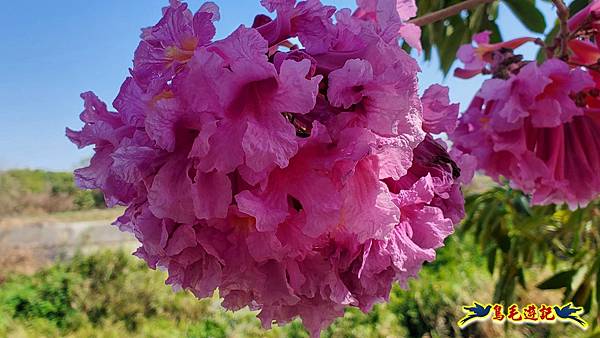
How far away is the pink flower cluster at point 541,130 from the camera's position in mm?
508

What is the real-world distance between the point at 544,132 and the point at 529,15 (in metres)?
0.38

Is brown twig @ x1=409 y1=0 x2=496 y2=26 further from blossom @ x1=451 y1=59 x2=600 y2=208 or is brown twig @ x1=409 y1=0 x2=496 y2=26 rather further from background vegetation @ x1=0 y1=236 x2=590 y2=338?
background vegetation @ x1=0 y1=236 x2=590 y2=338

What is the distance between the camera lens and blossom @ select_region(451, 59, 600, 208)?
507mm

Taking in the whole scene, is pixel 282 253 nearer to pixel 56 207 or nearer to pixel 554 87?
pixel 554 87

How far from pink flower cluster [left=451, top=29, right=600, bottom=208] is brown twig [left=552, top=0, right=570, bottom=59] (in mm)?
19

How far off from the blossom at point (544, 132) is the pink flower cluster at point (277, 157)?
0.24 m

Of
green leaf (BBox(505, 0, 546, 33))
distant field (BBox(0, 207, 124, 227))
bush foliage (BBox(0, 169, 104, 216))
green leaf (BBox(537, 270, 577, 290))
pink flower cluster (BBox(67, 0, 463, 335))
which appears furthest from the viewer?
bush foliage (BBox(0, 169, 104, 216))

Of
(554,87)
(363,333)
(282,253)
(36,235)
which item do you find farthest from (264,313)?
(36,235)

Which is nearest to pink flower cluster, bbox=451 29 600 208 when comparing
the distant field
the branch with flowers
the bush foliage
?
the branch with flowers

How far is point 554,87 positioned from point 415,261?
1.04ft

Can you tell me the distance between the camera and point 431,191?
30 cm

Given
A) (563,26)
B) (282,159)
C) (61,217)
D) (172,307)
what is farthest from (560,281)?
(61,217)

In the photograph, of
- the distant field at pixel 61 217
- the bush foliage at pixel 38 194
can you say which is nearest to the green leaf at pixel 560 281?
the distant field at pixel 61 217

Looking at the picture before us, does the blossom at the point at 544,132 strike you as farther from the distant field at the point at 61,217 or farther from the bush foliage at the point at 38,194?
the bush foliage at the point at 38,194
